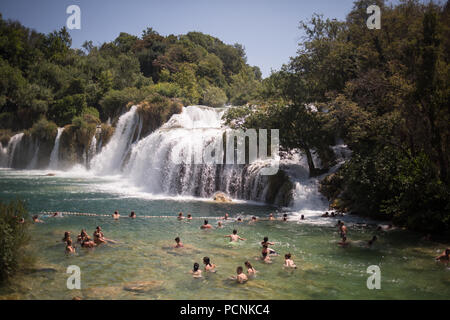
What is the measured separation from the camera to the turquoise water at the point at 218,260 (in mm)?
9008

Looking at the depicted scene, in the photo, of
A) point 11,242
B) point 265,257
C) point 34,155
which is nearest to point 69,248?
point 11,242

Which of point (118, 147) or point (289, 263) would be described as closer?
point (289, 263)

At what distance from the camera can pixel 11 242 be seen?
30.0 feet

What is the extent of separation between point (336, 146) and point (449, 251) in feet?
41.9

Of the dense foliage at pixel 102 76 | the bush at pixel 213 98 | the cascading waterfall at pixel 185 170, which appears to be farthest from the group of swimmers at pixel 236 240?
the bush at pixel 213 98

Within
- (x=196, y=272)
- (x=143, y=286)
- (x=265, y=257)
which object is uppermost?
(x=265, y=257)

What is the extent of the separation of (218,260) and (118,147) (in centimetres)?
2566

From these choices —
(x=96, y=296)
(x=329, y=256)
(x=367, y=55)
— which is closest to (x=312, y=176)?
(x=367, y=55)

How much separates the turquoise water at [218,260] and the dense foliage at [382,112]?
63.0 inches

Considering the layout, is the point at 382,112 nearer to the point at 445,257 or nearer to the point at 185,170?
the point at 445,257

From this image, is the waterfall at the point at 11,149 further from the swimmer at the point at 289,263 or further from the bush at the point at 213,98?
the swimmer at the point at 289,263

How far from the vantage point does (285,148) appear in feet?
71.2

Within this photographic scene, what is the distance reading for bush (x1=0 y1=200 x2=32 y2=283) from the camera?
355 inches

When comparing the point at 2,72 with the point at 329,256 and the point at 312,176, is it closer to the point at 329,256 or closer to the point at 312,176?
the point at 312,176
